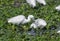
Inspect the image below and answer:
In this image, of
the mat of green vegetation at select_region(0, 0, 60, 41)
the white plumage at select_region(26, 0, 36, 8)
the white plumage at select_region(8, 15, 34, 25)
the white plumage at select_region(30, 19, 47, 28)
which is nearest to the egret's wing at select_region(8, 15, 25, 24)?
the white plumage at select_region(8, 15, 34, 25)

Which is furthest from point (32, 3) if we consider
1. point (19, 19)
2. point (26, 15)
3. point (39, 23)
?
point (39, 23)

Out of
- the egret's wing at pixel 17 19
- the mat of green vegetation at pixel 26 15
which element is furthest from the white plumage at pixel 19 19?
the mat of green vegetation at pixel 26 15

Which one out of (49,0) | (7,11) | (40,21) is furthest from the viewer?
(49,0)

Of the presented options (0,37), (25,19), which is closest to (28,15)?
(25,19)

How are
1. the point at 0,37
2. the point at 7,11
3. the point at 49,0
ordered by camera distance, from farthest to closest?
the point at 49,0 → the point at 7,11 → the point at 0,37

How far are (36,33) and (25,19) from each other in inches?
23.4

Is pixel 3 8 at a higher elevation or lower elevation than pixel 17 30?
higher

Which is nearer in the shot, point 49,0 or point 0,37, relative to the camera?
point 0,37

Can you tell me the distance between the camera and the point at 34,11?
696 cm

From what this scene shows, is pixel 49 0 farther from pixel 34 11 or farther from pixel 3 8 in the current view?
pixel 3 8

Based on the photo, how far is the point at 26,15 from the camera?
22.4 ft

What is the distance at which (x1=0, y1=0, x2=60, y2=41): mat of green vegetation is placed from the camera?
19.9ft

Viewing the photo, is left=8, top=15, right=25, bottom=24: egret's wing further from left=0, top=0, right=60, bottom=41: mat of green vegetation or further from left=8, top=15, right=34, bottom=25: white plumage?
left=0, top=0, right=60, bottom=41: mat of green vegetation

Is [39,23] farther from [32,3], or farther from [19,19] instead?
[32,3]
